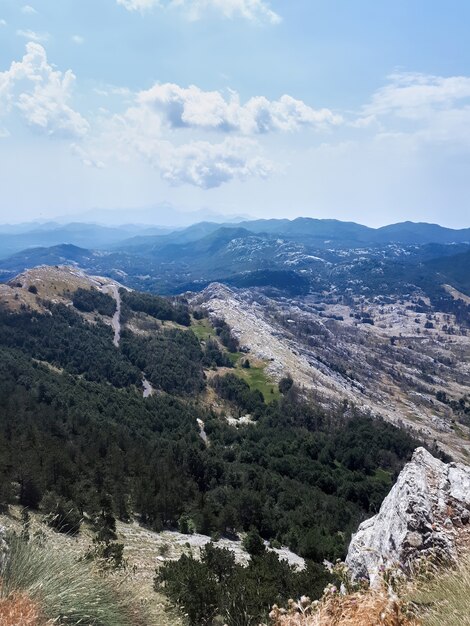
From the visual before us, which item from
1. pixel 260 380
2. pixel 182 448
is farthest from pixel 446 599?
pixel 260 380

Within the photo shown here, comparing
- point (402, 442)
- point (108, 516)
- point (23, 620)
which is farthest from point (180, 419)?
point (23, 620)

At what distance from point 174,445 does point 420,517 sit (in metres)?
80.3

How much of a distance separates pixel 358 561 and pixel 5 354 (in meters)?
127

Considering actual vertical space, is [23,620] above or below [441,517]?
above

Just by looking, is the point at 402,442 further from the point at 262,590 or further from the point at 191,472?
the point at 262,590

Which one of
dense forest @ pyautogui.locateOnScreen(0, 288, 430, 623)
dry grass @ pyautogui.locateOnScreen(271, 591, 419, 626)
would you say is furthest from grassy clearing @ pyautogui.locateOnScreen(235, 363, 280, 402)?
dry grass @ pyautogui.locateOnScreen(271, 591, 419, 626)

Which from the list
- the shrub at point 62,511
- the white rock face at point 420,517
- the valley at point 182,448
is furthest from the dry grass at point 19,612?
the shrub at point 62,511

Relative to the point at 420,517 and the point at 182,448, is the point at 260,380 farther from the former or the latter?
the point at 420,517

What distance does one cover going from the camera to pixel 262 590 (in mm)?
18609

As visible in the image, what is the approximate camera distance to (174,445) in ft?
294

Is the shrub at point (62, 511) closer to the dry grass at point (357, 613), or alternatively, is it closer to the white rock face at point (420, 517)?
the white rock face at point (420, 517)

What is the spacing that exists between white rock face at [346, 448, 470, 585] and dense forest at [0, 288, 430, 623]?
8.49 meters

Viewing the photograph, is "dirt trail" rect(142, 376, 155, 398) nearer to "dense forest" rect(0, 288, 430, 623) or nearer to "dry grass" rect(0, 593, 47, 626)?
"dense forest" rect(0, 288, 430, 623)

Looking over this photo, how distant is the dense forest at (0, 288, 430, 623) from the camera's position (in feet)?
141
